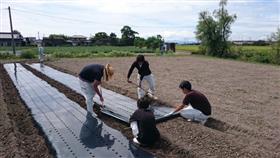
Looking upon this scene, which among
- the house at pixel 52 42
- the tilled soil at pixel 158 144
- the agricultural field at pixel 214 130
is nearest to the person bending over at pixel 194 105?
the agricultural field at pixel 214 130

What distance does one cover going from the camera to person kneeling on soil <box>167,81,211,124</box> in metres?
6.48

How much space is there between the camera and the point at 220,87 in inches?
474

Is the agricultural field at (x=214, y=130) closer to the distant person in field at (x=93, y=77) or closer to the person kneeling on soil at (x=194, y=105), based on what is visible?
the person kneeling on soil at (x=194, y=105)

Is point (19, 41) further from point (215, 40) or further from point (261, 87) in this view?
point (261, 87)

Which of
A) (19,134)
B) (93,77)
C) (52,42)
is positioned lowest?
(19,134)

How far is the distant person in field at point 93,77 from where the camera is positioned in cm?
669

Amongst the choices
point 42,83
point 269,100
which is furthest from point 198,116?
point 42,83

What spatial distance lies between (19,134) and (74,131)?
1064mm

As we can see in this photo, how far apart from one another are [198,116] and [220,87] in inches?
227

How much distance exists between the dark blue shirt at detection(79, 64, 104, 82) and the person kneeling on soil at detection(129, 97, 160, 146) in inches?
65.9

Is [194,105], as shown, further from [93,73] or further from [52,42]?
[52,42]

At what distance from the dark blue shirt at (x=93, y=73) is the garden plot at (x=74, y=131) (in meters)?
0.94

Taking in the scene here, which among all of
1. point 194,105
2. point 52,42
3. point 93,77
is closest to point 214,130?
point 194,105

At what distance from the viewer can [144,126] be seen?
5.21m
